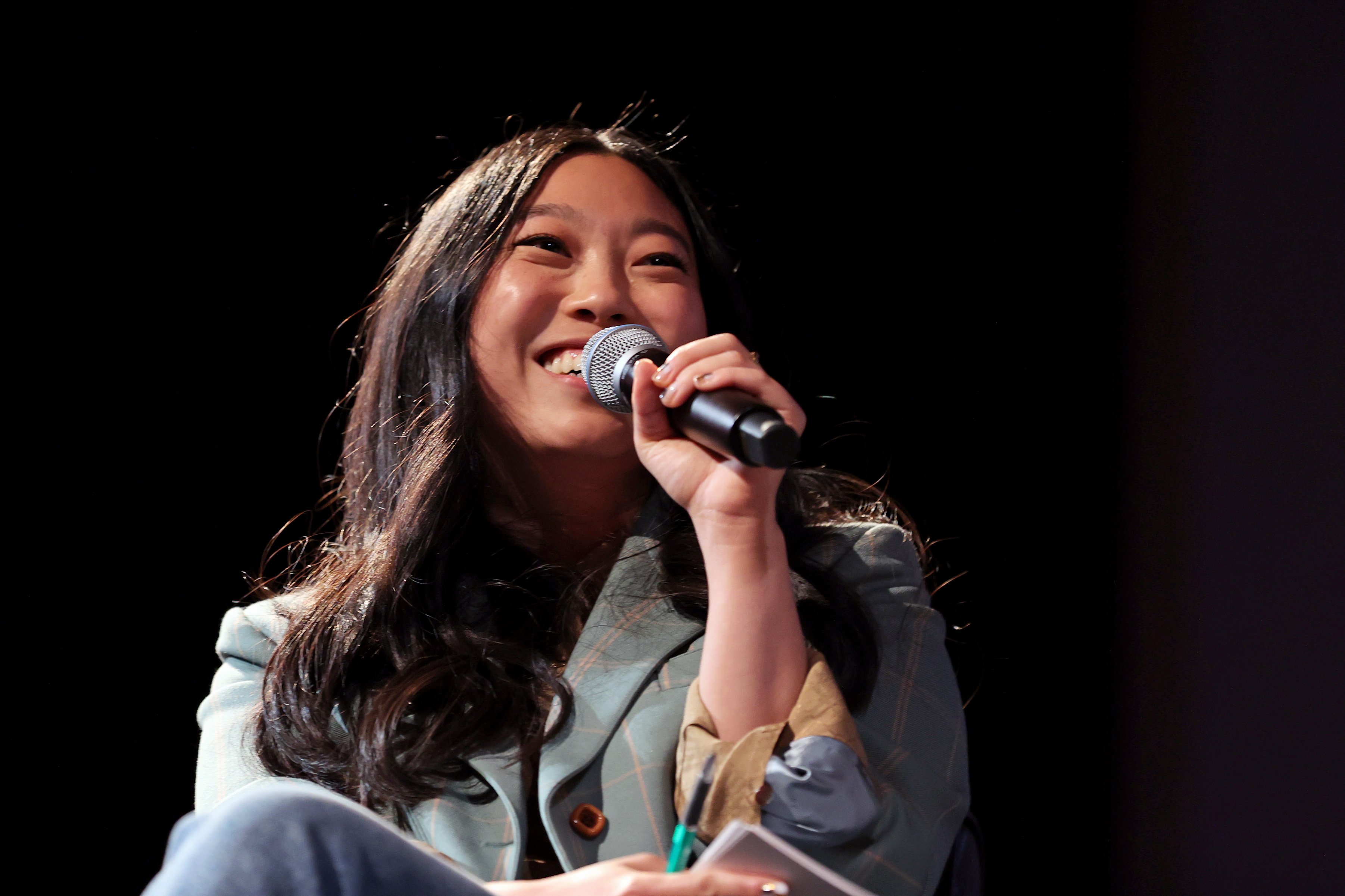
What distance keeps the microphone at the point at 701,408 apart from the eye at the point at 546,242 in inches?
7.0

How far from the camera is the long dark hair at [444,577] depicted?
1200 mm

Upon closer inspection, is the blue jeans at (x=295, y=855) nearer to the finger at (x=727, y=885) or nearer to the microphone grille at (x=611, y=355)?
the finger at (x=727, y=885)

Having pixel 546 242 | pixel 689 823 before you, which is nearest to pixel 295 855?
pixel 689 823

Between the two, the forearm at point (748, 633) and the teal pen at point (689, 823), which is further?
the forearm at point (748, 633)

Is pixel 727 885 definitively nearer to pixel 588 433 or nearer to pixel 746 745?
pixel 746 745

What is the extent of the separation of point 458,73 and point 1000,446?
113 cm

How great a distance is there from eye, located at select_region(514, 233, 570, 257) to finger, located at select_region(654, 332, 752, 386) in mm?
449

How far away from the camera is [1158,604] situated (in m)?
1.76

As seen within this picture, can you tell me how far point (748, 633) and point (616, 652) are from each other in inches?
9.2

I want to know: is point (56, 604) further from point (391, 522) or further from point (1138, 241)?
point (1138, 241)

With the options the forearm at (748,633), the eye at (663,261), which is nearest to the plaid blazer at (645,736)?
the forearm at (748,633)

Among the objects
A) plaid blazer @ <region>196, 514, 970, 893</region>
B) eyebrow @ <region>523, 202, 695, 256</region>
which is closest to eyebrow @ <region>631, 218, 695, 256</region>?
eyebrow @ <region>523, 202, 695, 256</region>

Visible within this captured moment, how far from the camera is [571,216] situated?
4.64ft

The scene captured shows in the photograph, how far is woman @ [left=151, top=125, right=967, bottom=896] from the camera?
1067 millimetres
